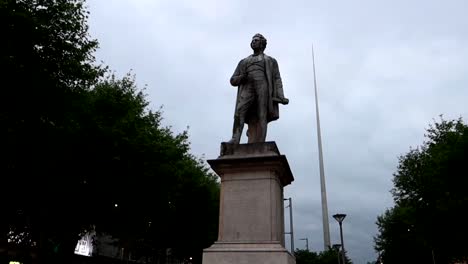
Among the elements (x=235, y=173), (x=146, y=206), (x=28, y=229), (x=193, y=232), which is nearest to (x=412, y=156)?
(x=193, y=232)

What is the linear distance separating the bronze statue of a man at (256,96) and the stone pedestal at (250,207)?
0.85 m

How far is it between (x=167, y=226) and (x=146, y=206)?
28.6 feet

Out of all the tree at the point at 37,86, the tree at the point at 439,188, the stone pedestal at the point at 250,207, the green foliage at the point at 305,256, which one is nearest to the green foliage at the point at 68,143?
the tree at the point at 37,86

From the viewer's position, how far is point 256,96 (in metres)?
12.0

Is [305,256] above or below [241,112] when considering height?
above

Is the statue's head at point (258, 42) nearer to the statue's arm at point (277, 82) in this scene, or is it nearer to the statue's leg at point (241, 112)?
the statue's arm at point (277, 82)

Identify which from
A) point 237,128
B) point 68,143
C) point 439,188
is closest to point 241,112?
point 237,128

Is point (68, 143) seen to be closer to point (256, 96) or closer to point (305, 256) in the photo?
point (256, 96)

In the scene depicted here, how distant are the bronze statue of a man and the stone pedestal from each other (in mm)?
854

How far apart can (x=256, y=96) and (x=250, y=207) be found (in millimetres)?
3217

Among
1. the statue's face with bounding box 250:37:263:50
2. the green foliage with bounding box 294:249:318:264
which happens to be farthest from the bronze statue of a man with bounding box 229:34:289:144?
the green foliage with bounding box 294:249:318:264

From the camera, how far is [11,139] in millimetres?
18109

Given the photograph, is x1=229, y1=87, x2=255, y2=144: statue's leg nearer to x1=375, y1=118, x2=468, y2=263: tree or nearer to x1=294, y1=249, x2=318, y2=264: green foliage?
x1=375, y1=118, x2=468, y2=263: tree

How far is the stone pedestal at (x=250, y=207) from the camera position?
32.3ft
